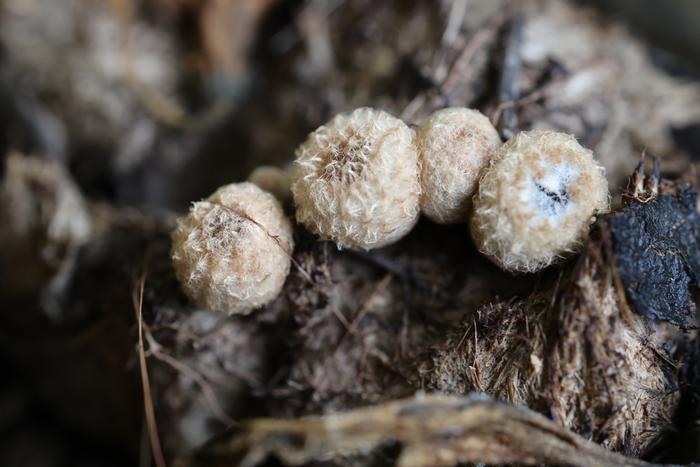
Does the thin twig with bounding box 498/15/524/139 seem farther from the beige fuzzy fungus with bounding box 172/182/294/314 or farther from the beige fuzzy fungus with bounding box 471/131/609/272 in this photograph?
the beige fuzzy fungus with bounding box 172/182/294/314

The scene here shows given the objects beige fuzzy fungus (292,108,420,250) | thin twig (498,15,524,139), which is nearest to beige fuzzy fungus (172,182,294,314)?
beige fuzzy fungus (292,108,420,250)

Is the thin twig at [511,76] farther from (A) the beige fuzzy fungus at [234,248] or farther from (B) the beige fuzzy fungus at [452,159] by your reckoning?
(A) the beige fuzzy fungus at [234,248]

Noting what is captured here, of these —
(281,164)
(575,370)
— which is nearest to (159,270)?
(281,164)

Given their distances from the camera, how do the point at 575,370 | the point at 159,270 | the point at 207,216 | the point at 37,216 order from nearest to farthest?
the point at 575,370
the point at 207,216
the point at 159,270
the point at 37,216

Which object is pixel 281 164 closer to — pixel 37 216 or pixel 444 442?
pixel 37 216

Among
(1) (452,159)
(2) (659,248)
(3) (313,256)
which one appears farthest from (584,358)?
(3) (313,256)

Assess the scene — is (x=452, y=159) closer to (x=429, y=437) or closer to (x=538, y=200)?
(x=538, y=200)

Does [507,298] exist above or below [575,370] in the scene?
above
